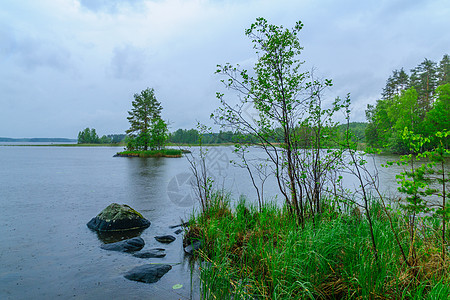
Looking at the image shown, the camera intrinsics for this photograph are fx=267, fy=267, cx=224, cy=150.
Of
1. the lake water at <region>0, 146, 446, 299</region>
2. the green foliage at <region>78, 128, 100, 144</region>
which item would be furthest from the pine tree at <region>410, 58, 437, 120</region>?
the green foliage at <region>78, 128, 100, 144</region>

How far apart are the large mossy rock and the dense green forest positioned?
25830mm

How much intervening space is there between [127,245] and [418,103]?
1866 inches

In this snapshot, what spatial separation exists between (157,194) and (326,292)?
9.08 metres

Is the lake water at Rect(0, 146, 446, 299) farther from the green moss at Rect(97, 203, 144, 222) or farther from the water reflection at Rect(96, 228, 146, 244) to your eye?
the green moss at Rect(97, 203, 144, 222)

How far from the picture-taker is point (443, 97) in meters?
31.6

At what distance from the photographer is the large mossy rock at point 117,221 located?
21.6 feet

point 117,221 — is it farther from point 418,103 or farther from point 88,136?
point 88,136

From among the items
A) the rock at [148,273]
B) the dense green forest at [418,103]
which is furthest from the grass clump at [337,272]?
the dense green forest at [418,103]

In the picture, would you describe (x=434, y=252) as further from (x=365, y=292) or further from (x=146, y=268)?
(x=146, y=268)

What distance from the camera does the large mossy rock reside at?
6.58 m

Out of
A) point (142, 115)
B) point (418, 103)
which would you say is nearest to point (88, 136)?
point (142, 115)

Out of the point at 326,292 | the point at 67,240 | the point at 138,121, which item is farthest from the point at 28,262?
the point at 138,121

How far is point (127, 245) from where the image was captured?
5457 mm

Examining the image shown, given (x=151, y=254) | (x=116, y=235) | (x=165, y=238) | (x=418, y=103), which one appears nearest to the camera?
(x=151, y=254)
